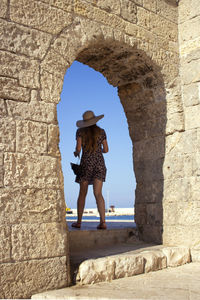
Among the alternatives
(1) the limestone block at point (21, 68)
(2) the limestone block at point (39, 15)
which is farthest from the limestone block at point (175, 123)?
(1) the limestone block at point (21, 68)

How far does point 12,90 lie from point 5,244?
138 centimetres

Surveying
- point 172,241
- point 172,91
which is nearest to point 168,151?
point 172,91

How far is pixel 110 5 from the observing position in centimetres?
425

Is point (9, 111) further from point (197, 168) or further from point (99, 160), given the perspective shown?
point (197, 168)

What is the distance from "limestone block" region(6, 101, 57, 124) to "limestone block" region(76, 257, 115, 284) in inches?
57.9

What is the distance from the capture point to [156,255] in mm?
4172

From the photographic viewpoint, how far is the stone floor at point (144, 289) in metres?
3.05

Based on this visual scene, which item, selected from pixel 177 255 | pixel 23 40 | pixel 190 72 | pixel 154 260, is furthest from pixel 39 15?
pixel 177 255

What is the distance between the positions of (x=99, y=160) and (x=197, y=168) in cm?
132

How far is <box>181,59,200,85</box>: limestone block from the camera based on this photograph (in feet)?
15.8

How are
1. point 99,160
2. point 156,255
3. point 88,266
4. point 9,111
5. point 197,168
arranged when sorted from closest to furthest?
1. point 9,111
2. point 88,266
3. point 156,255
4. point 197,168
5. point 99,160

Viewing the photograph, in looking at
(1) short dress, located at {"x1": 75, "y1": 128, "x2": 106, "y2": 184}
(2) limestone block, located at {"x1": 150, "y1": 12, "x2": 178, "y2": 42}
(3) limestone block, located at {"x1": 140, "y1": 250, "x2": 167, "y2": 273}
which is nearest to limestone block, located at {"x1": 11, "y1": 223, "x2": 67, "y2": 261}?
(3) limestone block, located at {"x1": 140, "y1": 250, "x2": 167, "y2": 273}

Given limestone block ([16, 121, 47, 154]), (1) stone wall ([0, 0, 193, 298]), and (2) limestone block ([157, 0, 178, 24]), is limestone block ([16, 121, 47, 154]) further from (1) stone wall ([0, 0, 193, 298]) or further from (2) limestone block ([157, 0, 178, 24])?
(2) limestone block ([157, 0, 178, 24])

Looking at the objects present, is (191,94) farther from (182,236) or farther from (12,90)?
(12,90)
